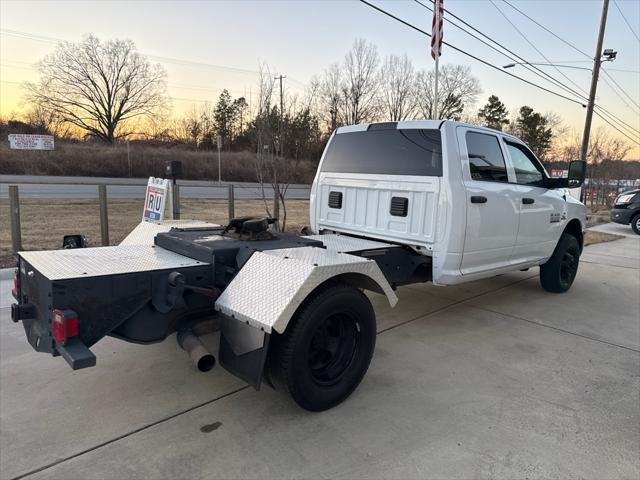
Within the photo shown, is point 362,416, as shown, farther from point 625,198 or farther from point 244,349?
point 625,198

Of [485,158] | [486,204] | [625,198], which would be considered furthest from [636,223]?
[486,204]

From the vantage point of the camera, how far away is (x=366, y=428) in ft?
9.25

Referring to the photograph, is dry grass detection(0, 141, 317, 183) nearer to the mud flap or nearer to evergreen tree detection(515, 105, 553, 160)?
the mud flap

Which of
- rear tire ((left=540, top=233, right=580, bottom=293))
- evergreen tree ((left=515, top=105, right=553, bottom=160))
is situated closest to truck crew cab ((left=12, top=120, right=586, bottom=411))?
rear tire ((left=540, top=233, right=580, bottom=293))

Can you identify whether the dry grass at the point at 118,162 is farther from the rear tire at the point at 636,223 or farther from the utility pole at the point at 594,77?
the rear tire at the point at 636,223

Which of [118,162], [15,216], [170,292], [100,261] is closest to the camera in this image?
[170,292]

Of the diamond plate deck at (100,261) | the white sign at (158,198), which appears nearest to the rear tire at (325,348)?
the diamond plate deck at (100,261)

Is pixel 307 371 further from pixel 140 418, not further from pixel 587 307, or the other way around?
pixel 587 307

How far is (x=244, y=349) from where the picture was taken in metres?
2.71

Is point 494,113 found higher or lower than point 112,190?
higher

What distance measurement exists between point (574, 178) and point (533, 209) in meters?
0.81

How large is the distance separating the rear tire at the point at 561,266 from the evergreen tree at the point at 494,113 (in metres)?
50.4

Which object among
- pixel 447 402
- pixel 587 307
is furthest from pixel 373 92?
pixel 447 402

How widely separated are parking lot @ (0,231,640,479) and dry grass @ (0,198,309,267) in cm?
393
